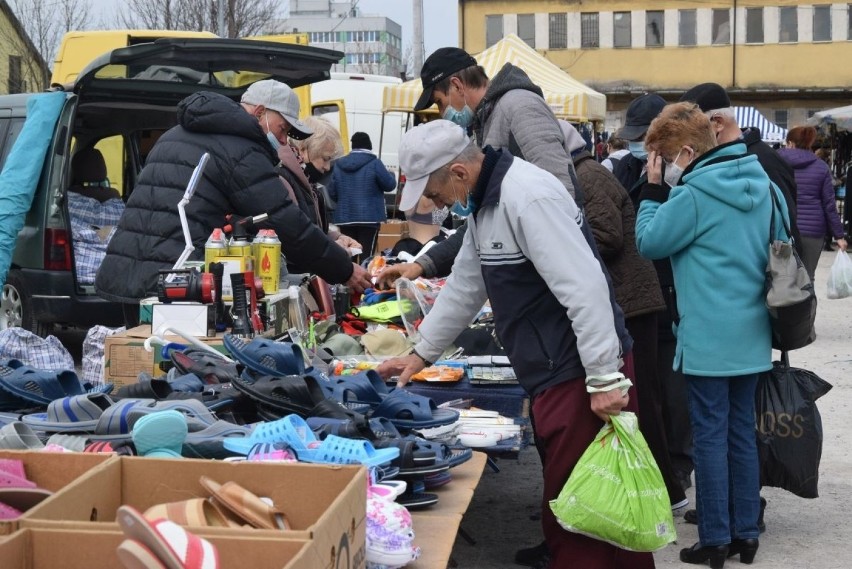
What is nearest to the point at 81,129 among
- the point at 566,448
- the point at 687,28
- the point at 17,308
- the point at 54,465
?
the point at 17,308

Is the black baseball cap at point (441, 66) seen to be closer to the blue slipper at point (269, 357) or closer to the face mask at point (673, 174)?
the face mask at point (673, 174)

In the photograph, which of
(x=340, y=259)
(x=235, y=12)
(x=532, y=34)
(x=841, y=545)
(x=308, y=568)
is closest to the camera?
(x=308, y=568)

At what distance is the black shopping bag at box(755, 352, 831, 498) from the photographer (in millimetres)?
4910

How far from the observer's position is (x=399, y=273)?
5887 millimetres

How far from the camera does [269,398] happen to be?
3621 mm

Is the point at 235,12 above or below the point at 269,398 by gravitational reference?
above

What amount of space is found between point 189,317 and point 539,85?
13233 mm

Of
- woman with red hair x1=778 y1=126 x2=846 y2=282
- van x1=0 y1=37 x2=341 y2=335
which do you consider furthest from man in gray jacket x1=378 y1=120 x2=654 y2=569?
woman with red hair x1=778 y1=126 x2=846 y2=282

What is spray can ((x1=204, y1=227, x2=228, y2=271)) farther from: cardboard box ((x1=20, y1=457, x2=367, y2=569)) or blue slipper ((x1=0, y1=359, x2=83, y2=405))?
cardboard box ((x1=20, y1=457, x2=367, y2=569))

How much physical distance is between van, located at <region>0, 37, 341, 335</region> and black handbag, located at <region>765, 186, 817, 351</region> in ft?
12.0

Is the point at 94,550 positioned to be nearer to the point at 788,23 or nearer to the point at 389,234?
the point at 389,234

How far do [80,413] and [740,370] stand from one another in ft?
8.46

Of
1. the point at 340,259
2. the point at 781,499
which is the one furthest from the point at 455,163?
the point at 781,499

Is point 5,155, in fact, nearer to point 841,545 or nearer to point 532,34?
point 841,545
